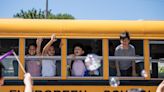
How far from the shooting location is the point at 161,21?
6207 mm

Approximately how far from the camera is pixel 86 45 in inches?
234

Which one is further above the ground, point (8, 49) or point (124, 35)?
point (124, 35)

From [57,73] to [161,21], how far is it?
69.6 inches

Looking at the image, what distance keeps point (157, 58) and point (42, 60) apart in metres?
1.68

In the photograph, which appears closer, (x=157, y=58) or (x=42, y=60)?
(x=42, y=60)

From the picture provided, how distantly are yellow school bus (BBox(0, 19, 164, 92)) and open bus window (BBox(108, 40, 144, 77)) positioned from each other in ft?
0.05

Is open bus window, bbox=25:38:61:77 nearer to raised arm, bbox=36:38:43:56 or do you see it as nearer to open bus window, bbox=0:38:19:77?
raised arm, bbox=36:38:43:56

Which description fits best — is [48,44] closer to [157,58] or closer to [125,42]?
[125,42]

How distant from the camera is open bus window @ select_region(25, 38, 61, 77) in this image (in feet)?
19.2

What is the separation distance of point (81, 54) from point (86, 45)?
0.15m

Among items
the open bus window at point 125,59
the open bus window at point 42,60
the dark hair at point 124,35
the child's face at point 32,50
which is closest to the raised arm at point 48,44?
the open bus window at point 42,60

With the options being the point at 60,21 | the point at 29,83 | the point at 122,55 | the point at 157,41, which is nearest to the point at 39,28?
the point at 60,21

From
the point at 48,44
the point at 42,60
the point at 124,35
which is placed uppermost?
the point at 124,35

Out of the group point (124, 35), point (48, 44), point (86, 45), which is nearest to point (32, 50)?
point (48, 44)
